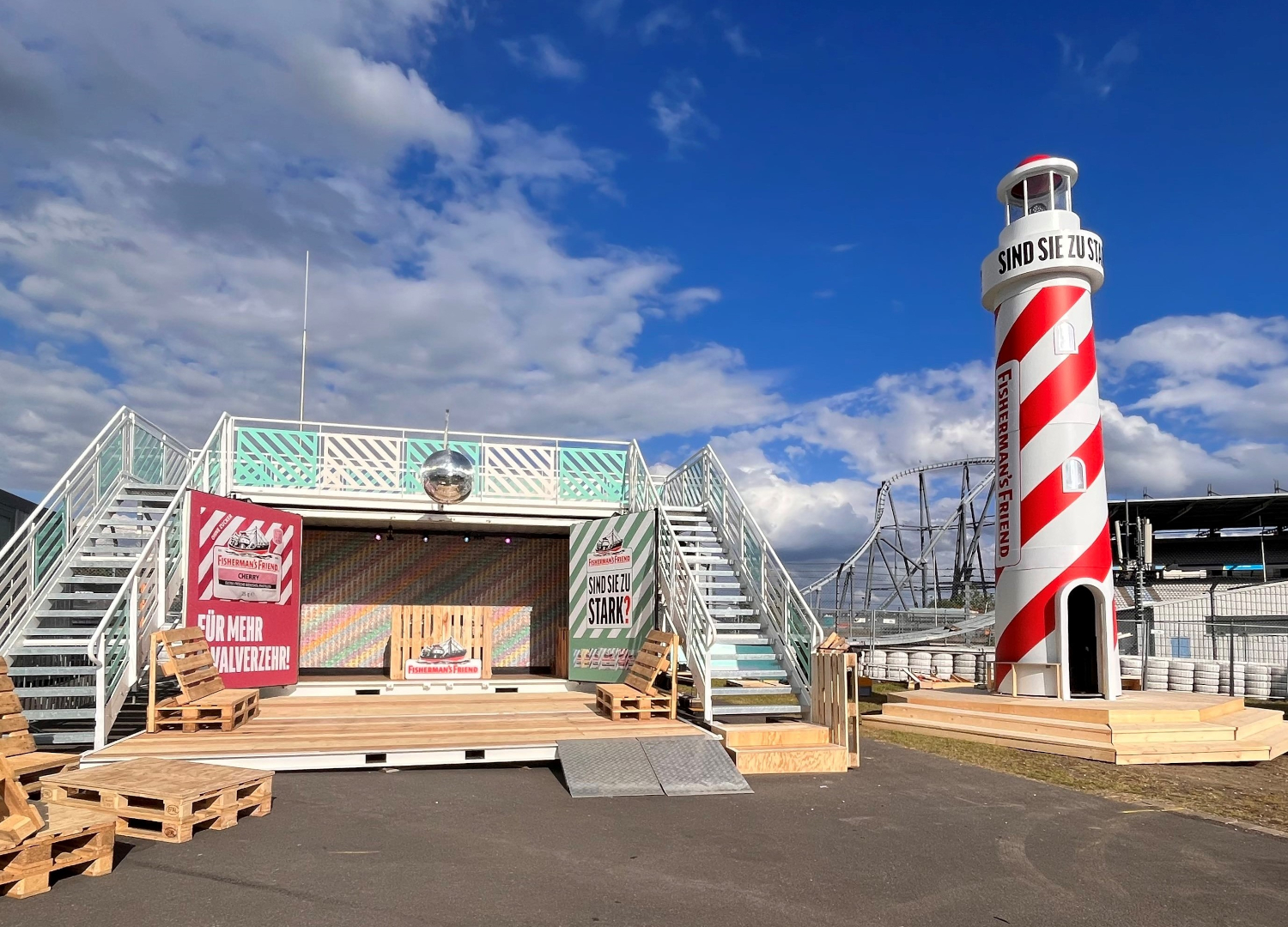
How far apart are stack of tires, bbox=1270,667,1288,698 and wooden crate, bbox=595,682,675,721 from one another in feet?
41.6

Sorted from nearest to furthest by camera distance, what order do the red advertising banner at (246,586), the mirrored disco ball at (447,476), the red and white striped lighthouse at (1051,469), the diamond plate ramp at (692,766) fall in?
1. the diamond plate ramp at (692,766)
2. the red advertising banner at (246,586)
3. the red and white striped lighthouse at (1051,469)
4. the mirrored disco ball at (447,476)


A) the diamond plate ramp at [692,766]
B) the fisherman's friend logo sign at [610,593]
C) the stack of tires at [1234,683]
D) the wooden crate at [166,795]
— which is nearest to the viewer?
the wooden crate at [166,795]

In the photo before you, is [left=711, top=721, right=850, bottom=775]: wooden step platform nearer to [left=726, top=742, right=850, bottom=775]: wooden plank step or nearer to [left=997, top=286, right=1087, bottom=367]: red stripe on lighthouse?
[left=726, top=742, right=850, bottom=775]: wooden plank step

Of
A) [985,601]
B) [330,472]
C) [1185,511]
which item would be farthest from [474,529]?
[1185,511]

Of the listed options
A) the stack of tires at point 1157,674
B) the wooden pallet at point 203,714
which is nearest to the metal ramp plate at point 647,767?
the wooden pallet at point 203,714

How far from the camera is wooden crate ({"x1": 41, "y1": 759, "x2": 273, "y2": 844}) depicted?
602 cm

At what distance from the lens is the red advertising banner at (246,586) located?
10906mm

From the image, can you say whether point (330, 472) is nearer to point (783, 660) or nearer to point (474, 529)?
point (474, 529)

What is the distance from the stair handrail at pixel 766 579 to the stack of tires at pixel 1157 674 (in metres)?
9.69

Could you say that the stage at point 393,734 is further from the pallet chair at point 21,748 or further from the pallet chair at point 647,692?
the pallet chair at point 21,748

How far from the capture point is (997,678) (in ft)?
41.9

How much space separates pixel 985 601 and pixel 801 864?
32.6m

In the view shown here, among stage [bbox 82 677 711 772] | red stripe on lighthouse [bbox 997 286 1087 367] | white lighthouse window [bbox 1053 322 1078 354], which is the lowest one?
stage [bbox 82 677 711 772]

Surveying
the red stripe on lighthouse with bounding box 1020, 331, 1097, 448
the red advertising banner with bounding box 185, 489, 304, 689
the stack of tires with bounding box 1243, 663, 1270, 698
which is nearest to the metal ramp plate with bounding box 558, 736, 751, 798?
the red advertising banner with bounding box 185, 489, 304, 689
